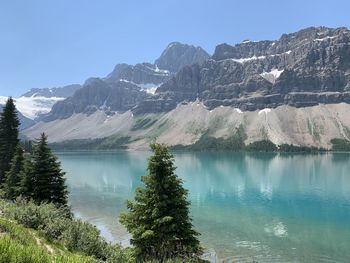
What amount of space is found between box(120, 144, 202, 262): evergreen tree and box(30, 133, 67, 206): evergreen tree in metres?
14.7

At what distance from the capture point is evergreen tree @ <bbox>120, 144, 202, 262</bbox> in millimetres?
27969

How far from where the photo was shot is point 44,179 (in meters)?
42.1

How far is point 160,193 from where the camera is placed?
29.4 metres

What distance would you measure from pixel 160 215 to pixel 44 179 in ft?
61.7

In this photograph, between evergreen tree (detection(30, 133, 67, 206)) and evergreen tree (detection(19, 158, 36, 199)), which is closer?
evergreen tree (detection(19, 158, 36, 199))

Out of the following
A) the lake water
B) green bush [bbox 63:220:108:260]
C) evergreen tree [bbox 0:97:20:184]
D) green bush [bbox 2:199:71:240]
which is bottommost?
the lake water

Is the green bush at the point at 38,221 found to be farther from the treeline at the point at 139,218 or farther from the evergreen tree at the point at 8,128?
the evergreen tree at the point at 8,128

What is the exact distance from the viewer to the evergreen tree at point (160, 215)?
27969 millimetres

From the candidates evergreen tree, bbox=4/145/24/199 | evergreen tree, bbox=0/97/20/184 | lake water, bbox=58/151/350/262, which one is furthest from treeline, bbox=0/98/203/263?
evergreen tree, bbox=0/97/20/184

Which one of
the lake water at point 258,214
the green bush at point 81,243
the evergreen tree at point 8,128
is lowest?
the lake water at point 258,214

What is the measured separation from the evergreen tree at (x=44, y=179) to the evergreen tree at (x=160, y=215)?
1468cm

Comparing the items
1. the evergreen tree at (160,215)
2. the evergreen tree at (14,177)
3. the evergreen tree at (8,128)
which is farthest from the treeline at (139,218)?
the evergreen tree at (8,128)

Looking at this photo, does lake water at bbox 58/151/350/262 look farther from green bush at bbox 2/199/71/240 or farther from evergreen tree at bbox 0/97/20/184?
green bush at bbox 2/199/71/240

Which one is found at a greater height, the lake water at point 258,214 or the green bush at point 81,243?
the green bush at point 81,243
